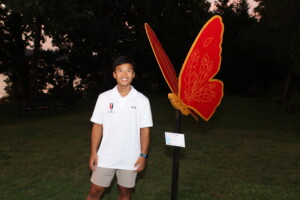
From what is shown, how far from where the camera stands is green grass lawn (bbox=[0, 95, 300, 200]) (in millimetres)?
6145

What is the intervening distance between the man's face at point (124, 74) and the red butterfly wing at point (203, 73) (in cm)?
54

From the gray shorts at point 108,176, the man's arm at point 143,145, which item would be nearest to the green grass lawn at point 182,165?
the gray shorts at point 108,176

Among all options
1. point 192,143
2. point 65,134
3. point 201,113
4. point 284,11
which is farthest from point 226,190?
point 284,11

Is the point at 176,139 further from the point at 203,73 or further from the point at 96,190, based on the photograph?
the point at 96,190

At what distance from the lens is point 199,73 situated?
396 centimetres

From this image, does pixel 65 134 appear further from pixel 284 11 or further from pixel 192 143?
pixel 284 11

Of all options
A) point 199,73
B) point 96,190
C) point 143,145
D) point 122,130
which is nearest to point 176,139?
point 143,145

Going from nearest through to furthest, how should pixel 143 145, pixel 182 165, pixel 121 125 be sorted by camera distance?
pixel 121 125, pixel 143 145, pixel 182 165

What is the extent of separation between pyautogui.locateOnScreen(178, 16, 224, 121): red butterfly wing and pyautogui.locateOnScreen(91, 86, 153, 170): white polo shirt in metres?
0.48

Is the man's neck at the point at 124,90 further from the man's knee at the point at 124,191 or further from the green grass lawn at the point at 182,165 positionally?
the green grass lawn at the point at 182,165

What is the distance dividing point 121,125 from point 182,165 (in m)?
4.40

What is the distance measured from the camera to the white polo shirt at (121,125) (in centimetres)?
383


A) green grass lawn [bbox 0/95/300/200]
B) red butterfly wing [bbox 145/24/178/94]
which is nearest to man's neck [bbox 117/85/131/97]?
red butterfly wing [bbox 145/24/178/94]

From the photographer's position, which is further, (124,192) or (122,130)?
(124,192)
